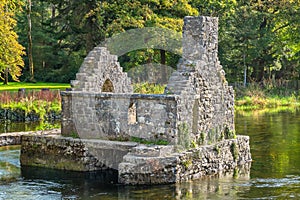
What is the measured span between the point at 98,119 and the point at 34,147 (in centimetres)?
225

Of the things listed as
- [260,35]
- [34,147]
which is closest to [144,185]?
[34,147]

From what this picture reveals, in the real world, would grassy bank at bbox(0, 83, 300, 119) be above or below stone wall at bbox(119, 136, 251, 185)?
above

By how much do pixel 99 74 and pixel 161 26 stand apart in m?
16.3

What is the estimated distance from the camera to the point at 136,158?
16.4 m

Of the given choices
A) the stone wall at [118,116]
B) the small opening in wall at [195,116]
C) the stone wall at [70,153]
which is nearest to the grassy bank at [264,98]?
the small opening in wall at [195,116]

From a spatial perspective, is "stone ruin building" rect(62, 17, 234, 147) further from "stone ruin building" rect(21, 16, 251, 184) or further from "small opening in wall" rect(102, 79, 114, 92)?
"small opening in wall" rect(102, 79, 114, 92)

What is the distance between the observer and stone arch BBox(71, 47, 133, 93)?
2028cm

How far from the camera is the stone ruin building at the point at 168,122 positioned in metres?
16.8

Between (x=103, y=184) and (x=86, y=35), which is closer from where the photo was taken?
(x=103, y=184)

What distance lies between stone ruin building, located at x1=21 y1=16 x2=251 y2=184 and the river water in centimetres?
46

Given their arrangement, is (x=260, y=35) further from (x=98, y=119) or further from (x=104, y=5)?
(x=98, y=119)

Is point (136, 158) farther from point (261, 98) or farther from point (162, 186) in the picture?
point (261, 98)

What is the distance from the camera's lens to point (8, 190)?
656 inches

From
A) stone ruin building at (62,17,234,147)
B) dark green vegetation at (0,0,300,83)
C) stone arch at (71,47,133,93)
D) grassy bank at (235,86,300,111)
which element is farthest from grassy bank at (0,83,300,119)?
stone ruin building at (62,17,234,147)
